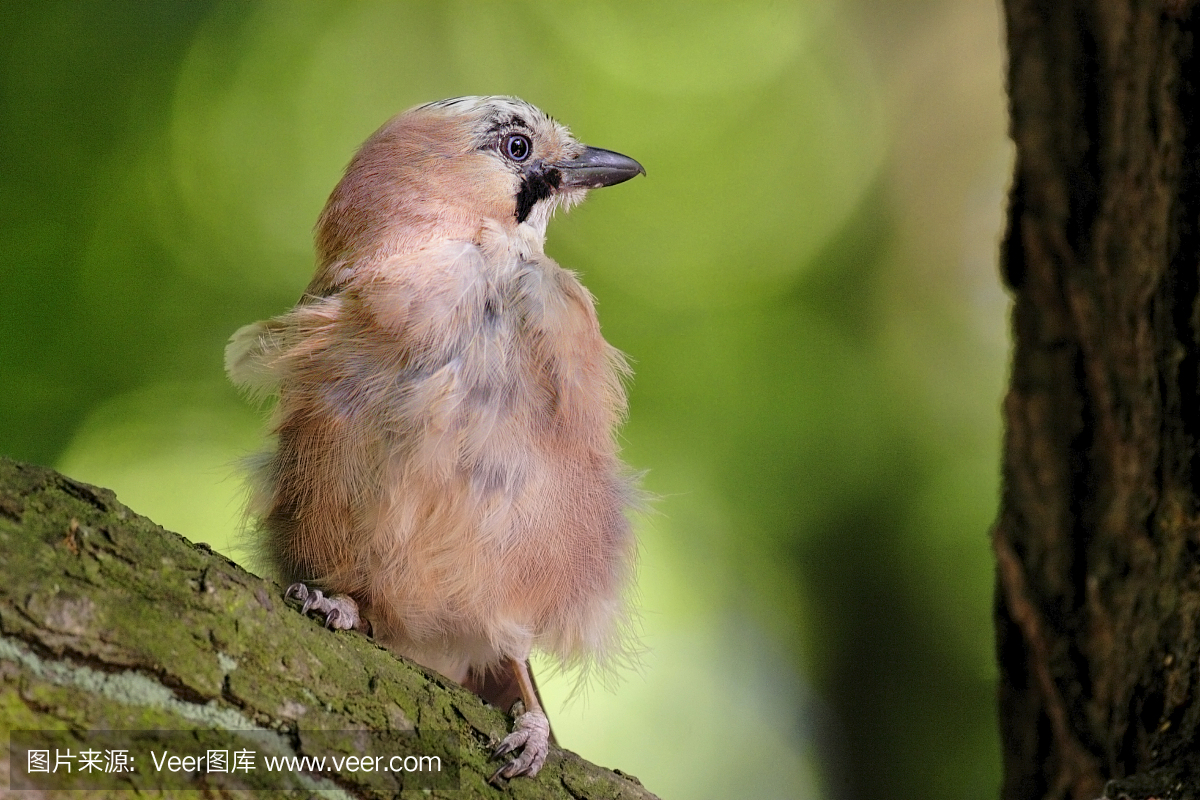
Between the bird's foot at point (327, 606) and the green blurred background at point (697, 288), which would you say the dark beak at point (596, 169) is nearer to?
the green blurred background at point (697, 288)

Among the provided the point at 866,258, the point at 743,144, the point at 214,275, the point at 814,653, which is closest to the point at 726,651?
the point at 814,653

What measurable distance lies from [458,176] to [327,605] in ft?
5.40

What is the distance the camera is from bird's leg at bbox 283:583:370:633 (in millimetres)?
2883

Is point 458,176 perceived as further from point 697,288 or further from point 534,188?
point 697,288

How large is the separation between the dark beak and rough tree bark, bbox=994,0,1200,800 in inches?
62.8

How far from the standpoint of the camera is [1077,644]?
9.89 feet

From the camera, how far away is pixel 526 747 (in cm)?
256

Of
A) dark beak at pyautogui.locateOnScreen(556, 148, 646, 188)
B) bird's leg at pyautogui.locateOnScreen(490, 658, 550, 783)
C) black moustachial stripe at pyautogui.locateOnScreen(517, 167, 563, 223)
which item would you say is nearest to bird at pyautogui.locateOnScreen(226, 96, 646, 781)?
bird's leg at pyautogui.locateOnScreen(490, 658, 550, 783)

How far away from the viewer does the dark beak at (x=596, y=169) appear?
414 centimetres

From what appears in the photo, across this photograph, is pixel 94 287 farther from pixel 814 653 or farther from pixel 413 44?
pixel 814 653

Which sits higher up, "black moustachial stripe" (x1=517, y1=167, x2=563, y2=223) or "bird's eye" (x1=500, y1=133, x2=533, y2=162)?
"bird's eye" (x1=500, y1=133, x2=533, y2=162)

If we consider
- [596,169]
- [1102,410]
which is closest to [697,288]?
[596,169]

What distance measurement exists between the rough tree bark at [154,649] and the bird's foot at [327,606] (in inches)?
21.6

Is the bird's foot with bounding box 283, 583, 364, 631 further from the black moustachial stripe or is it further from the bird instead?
the black moustachial stripe
